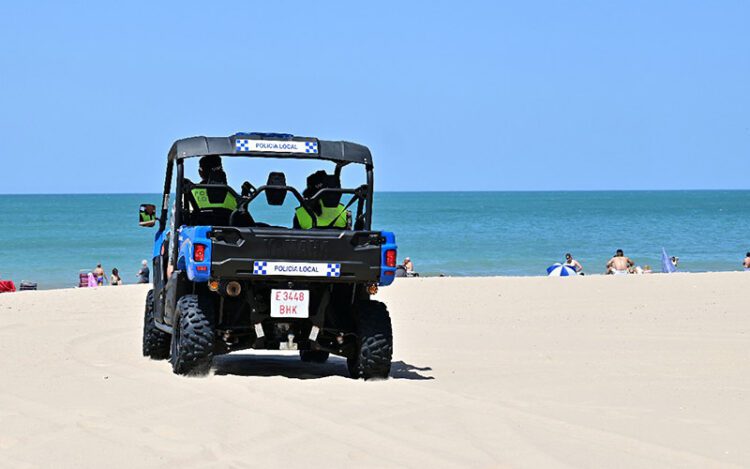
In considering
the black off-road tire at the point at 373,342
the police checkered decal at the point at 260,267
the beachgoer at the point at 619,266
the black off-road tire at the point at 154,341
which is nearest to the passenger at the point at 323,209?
the black off-road tire at the point at 373,342

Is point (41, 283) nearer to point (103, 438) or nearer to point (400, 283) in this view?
point (400, 283)

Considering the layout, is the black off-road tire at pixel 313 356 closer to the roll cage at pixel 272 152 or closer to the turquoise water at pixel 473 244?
the roll cage at pixel 272 152

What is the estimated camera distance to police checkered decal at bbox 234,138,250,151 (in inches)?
395

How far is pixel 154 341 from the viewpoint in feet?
37.8

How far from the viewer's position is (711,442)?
7227 millimetres

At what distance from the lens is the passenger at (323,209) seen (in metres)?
10.4

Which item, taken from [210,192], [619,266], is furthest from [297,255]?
[619,266]

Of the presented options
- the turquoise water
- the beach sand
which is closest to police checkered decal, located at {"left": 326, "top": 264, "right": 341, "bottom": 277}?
the beach sand

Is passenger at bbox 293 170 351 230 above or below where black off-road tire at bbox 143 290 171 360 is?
above

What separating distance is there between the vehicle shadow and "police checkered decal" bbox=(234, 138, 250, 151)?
5.61 ft

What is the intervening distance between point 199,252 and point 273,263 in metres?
0.52

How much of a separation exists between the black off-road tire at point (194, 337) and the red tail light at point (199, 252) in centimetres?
50

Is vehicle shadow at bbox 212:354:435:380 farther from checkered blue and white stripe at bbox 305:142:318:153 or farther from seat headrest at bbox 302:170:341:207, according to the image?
checkered blue and white stripe at bbox 305:142:318:153

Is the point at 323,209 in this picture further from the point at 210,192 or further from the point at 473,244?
the point at 473,244
